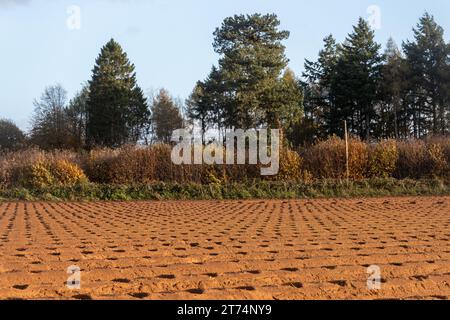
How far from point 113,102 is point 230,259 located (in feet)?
135

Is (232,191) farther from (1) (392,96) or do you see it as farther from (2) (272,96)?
(1) (392,96)

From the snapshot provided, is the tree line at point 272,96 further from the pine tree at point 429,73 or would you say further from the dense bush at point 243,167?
the dense bush at point 243,167

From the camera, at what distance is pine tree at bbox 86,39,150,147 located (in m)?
45.9

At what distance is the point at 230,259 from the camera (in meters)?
6.62

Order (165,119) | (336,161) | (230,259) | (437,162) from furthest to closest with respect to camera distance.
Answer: (165,119) → (336,161) → (437,162) → (230,259)

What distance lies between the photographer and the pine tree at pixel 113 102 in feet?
151

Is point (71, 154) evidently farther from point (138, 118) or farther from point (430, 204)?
point (138, 118)

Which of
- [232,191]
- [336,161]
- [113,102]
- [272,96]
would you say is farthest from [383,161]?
[113,102]

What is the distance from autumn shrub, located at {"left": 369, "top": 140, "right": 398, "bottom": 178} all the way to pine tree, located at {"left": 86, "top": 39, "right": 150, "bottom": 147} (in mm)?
23828

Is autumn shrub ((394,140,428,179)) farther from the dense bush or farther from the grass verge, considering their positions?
the grass verge

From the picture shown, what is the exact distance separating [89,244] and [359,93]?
119ft

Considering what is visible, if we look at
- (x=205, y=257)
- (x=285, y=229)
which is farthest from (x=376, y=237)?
(x=205, y=257)

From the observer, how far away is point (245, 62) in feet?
122

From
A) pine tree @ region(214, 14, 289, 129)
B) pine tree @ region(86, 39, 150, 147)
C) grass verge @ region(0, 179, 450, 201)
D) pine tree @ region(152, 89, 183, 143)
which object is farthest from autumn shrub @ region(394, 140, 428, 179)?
pine tree @ region(152, 89, 183, 143)
